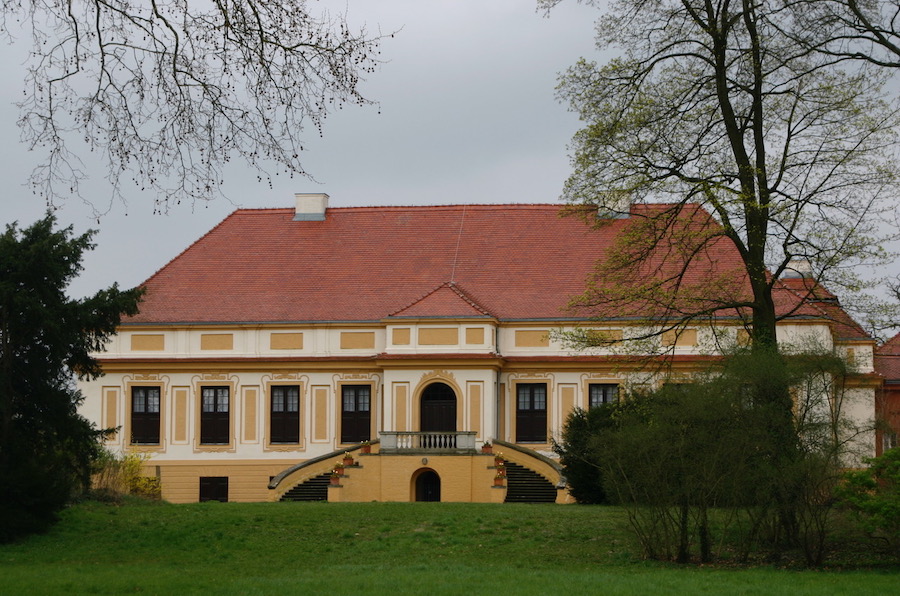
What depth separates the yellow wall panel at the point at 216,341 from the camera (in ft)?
135

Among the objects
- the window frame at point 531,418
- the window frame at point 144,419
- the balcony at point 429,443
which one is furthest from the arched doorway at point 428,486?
the window frame at point 144,419

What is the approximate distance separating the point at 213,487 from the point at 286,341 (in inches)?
202

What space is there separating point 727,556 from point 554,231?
2392 centimetres

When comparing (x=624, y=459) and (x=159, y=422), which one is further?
(x=159, y=422)

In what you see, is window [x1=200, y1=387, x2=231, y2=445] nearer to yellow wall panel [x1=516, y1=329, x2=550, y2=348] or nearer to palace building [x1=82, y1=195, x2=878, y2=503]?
palace building [x1=82, y1=195, x2=878, y2=503]

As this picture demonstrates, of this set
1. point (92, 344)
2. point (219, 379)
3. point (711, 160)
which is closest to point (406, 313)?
point (219, 379)

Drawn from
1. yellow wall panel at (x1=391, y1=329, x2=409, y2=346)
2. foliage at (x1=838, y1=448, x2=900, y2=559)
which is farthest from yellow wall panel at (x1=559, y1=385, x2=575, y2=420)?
foliage at (x1=838, y1=448, x2=900, y2=559)

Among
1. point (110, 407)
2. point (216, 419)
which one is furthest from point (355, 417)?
point (110, 407)

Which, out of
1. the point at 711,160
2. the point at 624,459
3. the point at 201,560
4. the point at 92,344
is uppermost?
the point at 711,160

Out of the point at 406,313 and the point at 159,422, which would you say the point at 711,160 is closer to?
the point at 406,313

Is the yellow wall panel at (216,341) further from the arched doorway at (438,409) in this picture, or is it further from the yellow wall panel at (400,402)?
the arched doorway at (438,409)

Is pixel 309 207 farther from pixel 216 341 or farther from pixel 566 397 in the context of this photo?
pixel 566 397

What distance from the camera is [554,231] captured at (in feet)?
146

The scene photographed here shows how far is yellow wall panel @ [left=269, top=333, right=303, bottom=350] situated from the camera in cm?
4112
